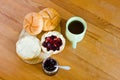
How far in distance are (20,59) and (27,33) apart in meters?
0.10

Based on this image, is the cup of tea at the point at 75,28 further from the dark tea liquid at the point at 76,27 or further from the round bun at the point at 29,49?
the round bun at the point at 29,49

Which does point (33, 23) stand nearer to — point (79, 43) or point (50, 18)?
point (50, 18)

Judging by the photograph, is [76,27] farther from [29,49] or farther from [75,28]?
[29,49]

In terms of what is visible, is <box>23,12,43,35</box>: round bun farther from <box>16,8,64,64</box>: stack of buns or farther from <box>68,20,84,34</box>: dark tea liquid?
<box>68,20,84,34</box>: dark tea liquid

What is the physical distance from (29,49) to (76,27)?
0.18m

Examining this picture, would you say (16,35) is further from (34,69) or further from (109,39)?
(109,39)

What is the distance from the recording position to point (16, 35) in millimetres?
1119

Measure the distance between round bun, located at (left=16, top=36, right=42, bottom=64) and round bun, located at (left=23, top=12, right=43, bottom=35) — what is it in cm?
3

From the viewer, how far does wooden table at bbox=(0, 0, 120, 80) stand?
1.07 metres

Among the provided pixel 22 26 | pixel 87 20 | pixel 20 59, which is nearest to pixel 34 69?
pixel 20 59

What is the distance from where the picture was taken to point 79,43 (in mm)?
1111

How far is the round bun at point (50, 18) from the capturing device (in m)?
1.08

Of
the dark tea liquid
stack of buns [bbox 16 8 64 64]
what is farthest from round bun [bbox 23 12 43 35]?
the dark tea liquid

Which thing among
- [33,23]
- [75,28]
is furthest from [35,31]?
[75,28]
